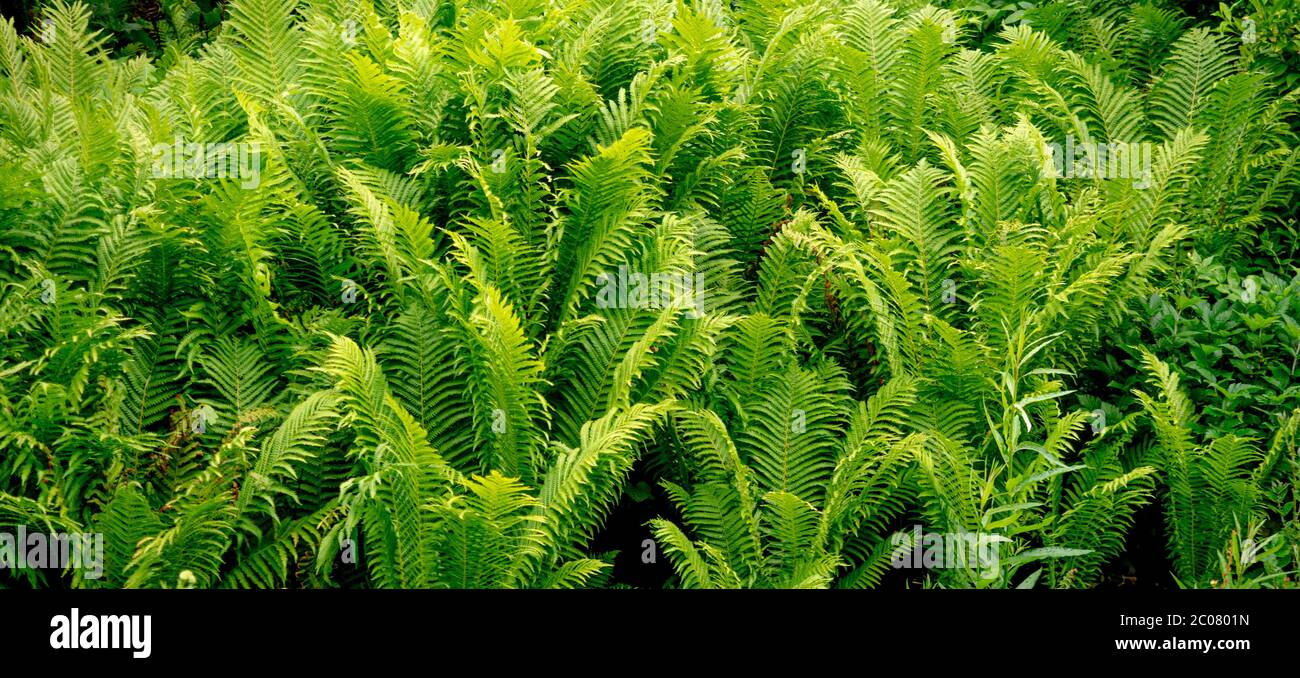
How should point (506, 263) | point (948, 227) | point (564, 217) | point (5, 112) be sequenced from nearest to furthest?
point (506, 263), point (564, 217), point (5, 112), point (948, 227)

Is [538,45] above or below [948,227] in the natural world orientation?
above

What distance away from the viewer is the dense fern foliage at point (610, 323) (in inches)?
131

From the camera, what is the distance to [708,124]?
4418mm

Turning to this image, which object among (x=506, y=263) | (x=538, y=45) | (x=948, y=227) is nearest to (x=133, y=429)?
(x=506, y=263)

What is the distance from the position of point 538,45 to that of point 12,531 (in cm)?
281

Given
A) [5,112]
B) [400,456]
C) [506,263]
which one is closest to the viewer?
[400,456]

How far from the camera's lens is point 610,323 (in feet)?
12.2

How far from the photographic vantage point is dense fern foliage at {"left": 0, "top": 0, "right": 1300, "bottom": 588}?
3326mm

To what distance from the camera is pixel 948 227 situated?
15.1 ft

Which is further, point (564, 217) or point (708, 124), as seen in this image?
point (708, 124)

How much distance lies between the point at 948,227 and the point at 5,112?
13.3 feet
